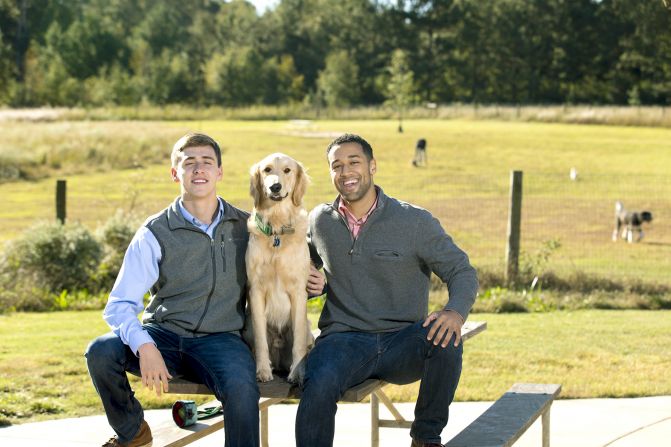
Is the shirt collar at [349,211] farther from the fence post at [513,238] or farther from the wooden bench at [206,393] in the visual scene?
the fence post at [513,238]

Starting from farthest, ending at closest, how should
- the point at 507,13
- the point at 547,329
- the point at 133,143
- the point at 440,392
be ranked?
the point at 507,13, the point at 133,143, the point at 547,329, the point at 440,392

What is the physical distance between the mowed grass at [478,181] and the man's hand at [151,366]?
826cm

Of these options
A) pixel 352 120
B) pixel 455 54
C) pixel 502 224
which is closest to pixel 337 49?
pixel 455 54

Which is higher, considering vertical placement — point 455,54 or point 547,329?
point 455,54

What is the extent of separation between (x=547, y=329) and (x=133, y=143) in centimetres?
2898

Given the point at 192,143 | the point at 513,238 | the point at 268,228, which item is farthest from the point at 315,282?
the point at 513,238

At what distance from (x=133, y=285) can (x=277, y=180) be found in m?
0.72

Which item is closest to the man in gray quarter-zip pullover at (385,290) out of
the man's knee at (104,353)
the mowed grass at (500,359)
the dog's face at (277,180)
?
the dog's face at (277,180)

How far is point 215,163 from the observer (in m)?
4.23

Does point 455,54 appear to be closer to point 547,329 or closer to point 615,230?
point 615,230

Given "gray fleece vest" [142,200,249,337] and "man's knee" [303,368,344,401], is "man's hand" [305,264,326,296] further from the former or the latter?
"man's knee" [303,368,344,401]

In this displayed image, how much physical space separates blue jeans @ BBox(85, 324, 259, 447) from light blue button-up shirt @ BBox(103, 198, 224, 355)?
0.08 m

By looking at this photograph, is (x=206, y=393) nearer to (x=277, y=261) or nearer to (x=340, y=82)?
(x=277, y=261)

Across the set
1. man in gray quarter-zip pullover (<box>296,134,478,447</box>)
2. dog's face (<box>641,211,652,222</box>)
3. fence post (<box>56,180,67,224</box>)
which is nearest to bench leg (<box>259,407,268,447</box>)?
man in gray quarter-zip pullover (<box>296,134,478,447</box>)
